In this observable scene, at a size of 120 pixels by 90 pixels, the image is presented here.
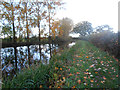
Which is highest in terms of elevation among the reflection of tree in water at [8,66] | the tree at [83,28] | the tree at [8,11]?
the tree at [83,28]

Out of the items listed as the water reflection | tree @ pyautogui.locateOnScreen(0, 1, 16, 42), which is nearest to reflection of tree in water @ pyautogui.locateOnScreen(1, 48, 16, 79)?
the water reflection

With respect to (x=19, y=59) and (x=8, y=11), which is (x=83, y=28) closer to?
(x=8, y=11)

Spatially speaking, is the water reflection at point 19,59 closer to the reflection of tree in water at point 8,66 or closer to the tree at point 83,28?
the reflection of tree in water at point 8,66

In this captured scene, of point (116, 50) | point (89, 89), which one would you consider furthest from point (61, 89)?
point (116, 50)

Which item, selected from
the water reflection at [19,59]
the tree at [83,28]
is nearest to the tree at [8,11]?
the water reflection at [19,59]

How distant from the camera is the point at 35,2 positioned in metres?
13.8

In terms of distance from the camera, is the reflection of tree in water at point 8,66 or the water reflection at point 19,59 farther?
the water reflection at point 19,59

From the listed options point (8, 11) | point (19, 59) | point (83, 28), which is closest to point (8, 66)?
point (19, 59)

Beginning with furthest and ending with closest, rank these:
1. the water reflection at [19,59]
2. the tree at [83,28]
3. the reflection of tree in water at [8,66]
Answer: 1. the tree at [83,28]
2. the water reflection at [19,59]
3. the reflection of tree in water at [8,66]

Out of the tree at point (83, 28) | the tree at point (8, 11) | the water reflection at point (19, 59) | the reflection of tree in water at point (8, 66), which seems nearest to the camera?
the reflection of tree in water at point (8, 66)

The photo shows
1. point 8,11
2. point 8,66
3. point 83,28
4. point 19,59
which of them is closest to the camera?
point 8,66

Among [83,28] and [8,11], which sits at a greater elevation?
[83,28]

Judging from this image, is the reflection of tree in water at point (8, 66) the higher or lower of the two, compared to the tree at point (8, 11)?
lower

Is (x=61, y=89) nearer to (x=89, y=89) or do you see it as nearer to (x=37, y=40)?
(x=89, y=89)
